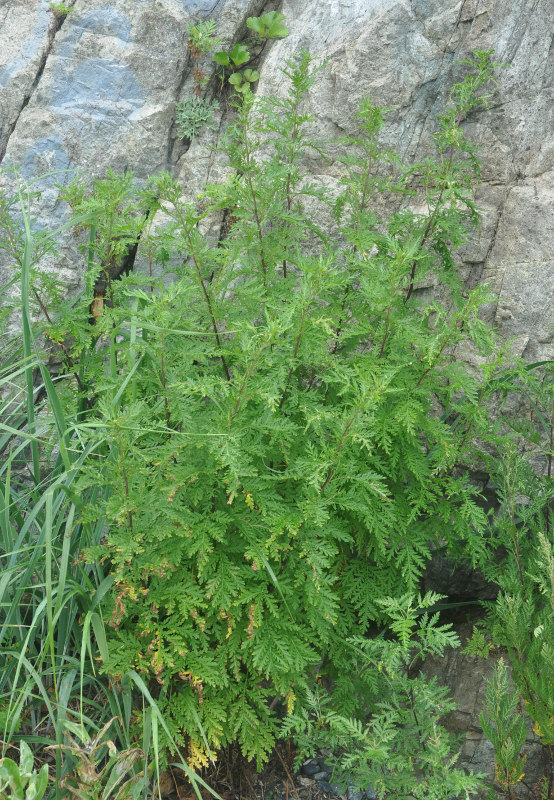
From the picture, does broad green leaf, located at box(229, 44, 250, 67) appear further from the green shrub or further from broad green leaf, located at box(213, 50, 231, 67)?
the green shrub

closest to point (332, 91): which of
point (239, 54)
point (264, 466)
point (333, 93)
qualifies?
point (333, 93)

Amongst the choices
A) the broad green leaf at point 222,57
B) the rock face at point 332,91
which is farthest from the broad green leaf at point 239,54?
the rock face at point 332,91

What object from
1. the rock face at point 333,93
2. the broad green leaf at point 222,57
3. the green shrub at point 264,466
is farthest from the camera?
the broad green leaf at point 222,57

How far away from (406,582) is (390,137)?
2295 mm

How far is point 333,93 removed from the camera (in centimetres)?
365

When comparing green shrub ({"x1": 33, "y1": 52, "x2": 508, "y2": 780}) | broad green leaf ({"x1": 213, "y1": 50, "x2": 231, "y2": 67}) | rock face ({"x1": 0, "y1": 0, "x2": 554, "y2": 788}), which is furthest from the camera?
broad green leaf ({"x1": 213, "y1": 50, "x2": 231, "y2": 67})

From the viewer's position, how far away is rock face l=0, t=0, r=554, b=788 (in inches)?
132

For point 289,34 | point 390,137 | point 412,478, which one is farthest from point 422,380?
point 289,34

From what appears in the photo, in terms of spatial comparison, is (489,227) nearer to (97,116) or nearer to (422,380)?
(422,380)

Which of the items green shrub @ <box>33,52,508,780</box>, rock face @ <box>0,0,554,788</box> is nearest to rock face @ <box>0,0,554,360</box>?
rock face @ <box>0,0,554,788</box>

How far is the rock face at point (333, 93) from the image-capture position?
3.34m

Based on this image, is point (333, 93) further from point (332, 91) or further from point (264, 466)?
point (264, 466)

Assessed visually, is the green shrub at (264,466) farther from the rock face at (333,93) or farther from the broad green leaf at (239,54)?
the broad green leaf at (239,54)

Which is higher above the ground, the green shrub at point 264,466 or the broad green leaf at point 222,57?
the broad green leaf at point 222,57
